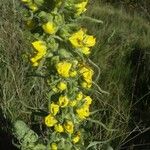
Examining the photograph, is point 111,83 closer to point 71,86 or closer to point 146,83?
point 146,83

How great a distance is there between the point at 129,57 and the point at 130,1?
5.03 m

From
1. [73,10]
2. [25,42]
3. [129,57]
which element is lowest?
[129,57]

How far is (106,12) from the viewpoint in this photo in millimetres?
7531

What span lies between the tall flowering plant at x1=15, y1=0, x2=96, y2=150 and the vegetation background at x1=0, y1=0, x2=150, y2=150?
0.31 meters

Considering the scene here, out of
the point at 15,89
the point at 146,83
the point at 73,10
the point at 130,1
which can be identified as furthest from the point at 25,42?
the point at 130,1

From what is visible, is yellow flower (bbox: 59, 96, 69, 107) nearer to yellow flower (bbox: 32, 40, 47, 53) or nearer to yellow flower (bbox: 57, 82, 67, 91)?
yellow flower (bbox: 57, 82, 67, 91)

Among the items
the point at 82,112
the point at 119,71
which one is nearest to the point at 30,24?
the point at 82,112

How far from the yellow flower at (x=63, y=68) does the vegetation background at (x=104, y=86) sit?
43cm

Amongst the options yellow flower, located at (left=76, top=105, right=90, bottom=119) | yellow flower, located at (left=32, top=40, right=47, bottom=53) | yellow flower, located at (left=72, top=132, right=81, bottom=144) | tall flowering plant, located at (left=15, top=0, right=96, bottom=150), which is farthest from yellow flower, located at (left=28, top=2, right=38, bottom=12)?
yellow flower, located at (left=72, top=132, right=81, bottom=144)

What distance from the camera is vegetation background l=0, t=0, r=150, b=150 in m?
3.39

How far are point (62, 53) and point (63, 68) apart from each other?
0.07 metres

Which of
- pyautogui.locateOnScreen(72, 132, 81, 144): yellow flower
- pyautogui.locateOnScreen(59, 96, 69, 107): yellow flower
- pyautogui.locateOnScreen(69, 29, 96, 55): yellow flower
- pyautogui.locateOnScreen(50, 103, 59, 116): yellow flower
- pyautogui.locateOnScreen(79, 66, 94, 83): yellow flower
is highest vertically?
pyautogui.locateOnScreen(69, 29, 96, 55): yellow flower

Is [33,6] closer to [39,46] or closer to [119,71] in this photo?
[39,46]

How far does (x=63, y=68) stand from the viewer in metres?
2.03
